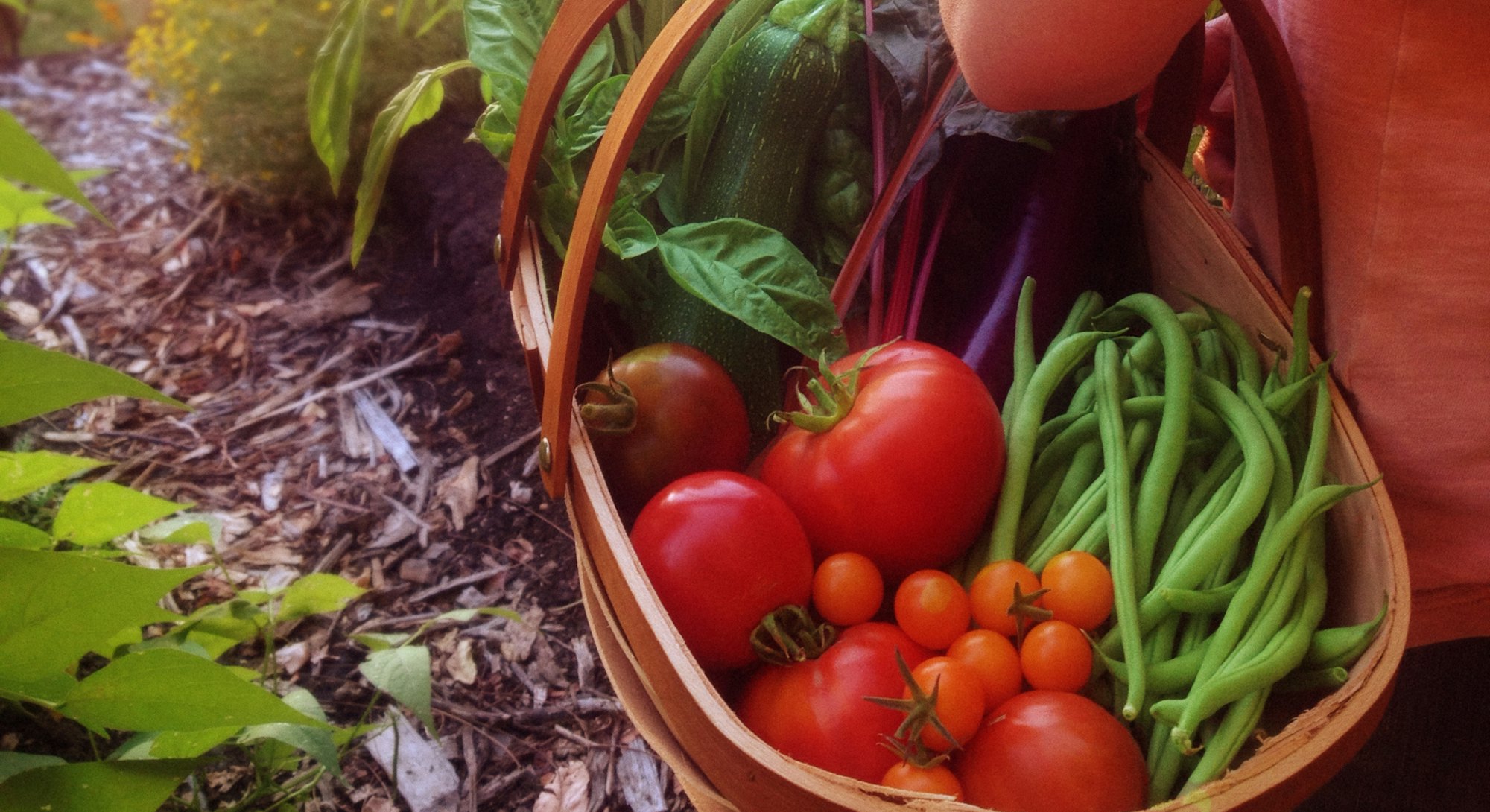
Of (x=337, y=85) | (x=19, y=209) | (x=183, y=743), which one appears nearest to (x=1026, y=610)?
(x=183, y=743)

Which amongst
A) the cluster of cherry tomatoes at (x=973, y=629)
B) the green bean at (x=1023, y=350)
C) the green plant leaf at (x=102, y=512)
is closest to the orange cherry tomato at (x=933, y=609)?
the cluster of cherry tomatoes at (x=973, y=629)

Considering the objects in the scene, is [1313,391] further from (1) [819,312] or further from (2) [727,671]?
(2) [727,671]

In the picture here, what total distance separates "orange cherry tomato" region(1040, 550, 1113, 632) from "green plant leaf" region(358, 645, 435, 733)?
0.59 metres

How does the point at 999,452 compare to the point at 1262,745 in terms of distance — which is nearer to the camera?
the point at 1262,745

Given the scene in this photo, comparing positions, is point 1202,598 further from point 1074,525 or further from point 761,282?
point 761,282

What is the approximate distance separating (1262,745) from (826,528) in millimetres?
396

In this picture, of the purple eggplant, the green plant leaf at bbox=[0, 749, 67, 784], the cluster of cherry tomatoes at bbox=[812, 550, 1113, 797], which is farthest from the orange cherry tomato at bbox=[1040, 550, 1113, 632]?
the green plant leaf at bbox=[0, 749, 67, 784]

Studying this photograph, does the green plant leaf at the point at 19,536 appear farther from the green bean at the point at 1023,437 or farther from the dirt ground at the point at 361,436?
the green bean at the point at 1023,437

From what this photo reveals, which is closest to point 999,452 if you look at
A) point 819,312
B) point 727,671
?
point 819,312

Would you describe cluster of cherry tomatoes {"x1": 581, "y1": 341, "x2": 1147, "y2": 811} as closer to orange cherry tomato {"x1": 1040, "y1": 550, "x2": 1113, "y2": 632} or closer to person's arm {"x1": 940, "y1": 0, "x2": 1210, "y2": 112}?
orange cherry tomato {"x1": 1040, "y1": 550, "x2": 1113, "y2": 632}

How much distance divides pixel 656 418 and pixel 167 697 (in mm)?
483

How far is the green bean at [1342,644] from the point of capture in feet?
2.41

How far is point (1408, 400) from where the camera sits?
2.76 feet

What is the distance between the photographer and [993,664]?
81 centimetres
